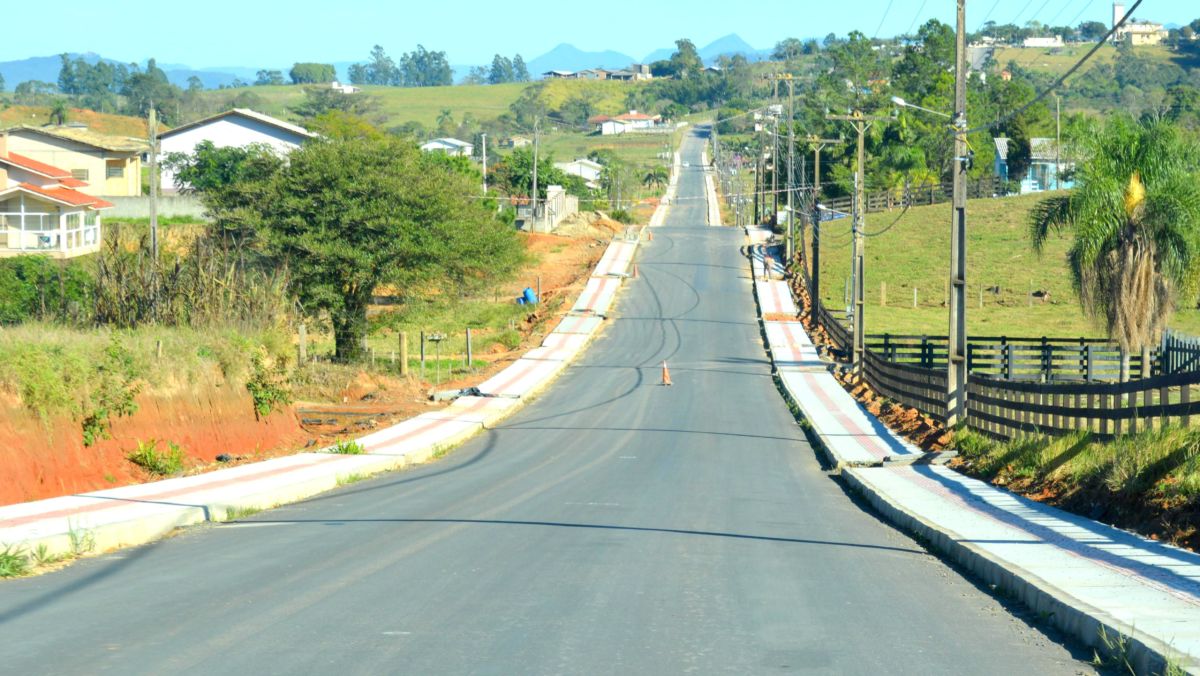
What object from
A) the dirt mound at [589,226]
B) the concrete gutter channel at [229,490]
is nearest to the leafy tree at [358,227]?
the concrete gutter channel at [229,490]

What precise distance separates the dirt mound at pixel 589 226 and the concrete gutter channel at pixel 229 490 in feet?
191

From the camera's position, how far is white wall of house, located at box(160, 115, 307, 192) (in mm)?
97250

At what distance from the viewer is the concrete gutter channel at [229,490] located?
13.2 m

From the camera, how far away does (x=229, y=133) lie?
98.6 m

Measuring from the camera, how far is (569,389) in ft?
135

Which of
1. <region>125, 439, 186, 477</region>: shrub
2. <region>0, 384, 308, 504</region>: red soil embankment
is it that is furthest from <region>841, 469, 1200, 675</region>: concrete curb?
<region>125, 439, 186, 477</region>: shrub

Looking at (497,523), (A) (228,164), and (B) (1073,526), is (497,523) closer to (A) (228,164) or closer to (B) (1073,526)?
(B) (1073,526)

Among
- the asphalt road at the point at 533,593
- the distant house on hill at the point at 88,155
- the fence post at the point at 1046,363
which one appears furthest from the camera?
the distant house on hill at the point at 88,155

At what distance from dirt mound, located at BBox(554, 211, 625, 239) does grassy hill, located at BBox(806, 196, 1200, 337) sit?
1801 centimetres

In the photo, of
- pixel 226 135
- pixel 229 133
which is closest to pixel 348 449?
pixel 229 133

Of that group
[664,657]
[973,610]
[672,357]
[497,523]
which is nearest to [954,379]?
[497,523]

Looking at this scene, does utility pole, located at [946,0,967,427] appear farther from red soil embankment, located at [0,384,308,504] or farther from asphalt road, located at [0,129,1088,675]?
red soil embankment, located at [0,384,308,504]

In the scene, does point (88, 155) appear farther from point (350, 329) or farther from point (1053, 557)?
point (1053, 557)

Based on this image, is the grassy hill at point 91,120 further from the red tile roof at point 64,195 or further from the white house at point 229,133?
the red tile roof at point 64,195
